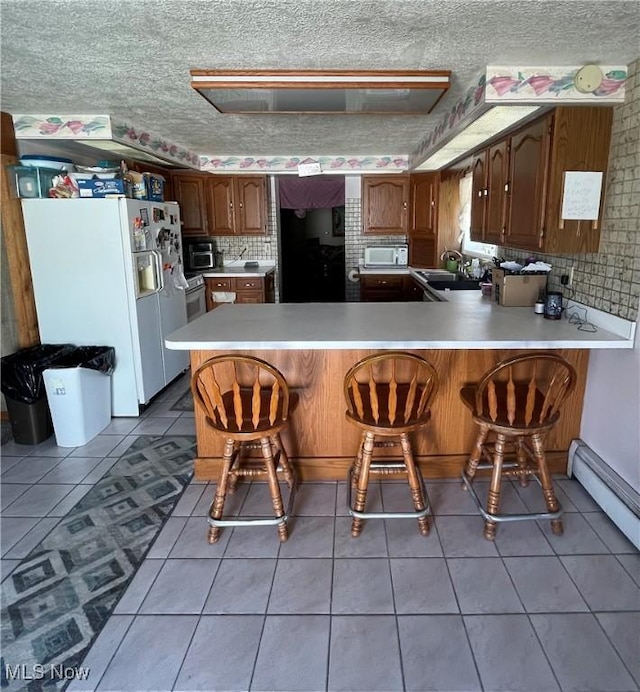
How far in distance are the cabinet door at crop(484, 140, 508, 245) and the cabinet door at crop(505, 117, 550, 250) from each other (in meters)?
0.10

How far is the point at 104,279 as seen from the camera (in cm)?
336

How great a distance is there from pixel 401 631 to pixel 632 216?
199 cm

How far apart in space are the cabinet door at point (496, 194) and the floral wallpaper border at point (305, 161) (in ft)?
6.60

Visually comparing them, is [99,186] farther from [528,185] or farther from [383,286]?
[383,286]

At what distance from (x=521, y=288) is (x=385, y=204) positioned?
2.85m

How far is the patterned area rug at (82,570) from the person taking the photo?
1.61m

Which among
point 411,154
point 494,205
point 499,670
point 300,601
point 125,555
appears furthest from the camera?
point 411,154

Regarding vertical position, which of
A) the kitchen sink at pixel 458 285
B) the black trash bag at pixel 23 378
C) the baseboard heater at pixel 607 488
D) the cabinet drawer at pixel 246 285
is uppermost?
the kitchen sink at pixel 458 285

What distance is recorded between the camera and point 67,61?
7.30ft

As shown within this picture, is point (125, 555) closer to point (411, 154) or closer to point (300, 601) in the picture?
point (300, 601)

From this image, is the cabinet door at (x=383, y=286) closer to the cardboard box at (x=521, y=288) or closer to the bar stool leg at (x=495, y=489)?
the cardboard box at (x=521, y=288)

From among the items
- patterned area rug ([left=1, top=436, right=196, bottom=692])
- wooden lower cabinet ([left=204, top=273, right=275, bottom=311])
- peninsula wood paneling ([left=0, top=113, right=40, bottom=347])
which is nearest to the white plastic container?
patterned area rug ([left=1, top=436, right=196, bottom=692])

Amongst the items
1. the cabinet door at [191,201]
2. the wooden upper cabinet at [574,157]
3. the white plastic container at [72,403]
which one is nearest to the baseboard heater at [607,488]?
the wooden upper cabinet at [574,157]

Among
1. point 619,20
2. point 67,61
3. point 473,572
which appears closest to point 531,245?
point 619,20
